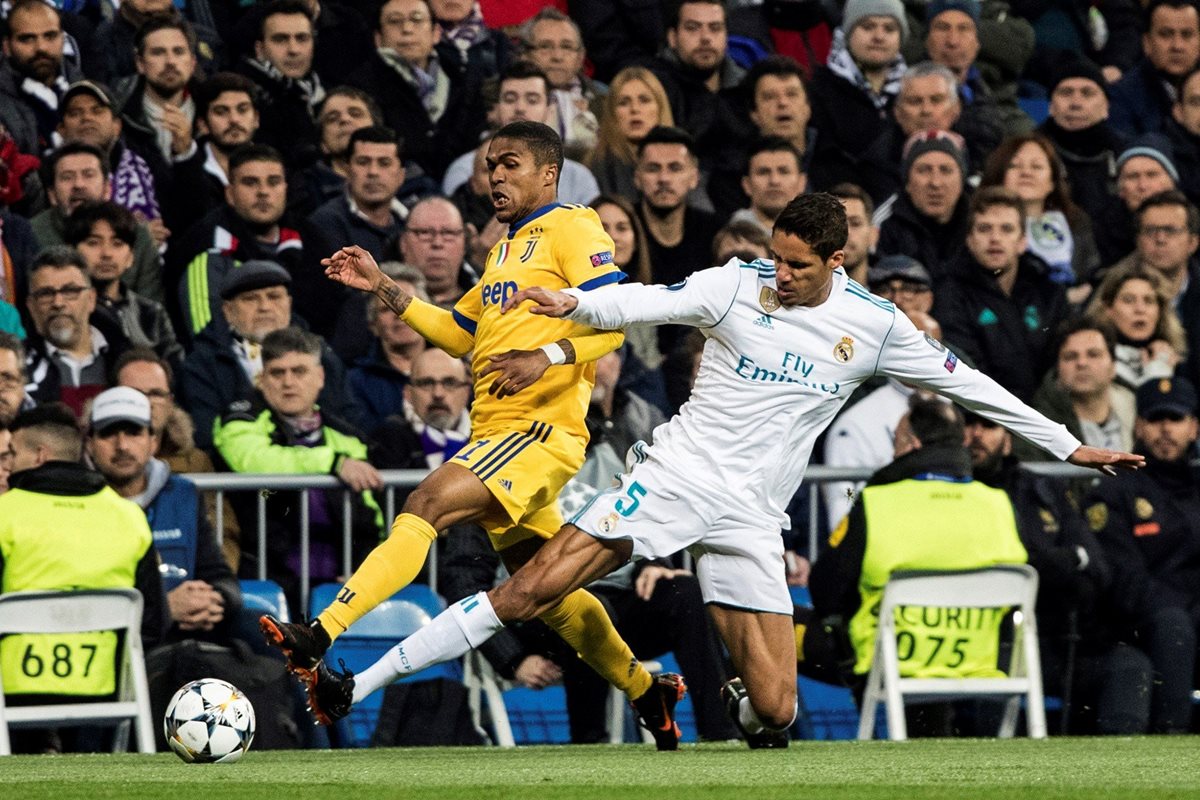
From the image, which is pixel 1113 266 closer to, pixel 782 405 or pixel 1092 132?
pixel 1092 132

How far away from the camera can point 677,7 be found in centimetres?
1759

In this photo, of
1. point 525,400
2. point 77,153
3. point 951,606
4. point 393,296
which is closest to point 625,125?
point 77,153

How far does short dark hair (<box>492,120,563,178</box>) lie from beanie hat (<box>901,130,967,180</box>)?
19.3 ft

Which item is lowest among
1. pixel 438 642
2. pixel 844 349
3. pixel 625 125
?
pixel 438 642

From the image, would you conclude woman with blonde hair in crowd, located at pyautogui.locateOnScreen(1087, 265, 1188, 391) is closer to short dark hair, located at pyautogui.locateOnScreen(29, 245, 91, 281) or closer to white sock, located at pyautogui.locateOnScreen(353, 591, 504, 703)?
short dark hair, located at pyautogui.locateOnScreen(29, 245, 91, 281)

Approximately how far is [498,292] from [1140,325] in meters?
6.07

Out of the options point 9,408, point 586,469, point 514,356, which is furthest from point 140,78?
point 514,356

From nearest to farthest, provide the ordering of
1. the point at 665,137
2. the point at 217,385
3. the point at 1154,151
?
the point at 217,385, the point at 665,137, the point at 1154,151

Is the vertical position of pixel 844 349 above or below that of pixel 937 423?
above

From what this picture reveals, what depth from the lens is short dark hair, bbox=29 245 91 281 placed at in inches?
477

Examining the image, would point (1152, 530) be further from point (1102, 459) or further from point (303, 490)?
point (303, 490)

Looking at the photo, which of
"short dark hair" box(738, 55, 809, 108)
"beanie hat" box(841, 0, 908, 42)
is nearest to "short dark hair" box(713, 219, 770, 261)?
"short dark hair" box(738, 55, 809, 108)

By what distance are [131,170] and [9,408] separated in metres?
2.83

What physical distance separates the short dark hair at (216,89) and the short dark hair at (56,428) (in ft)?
12.7
